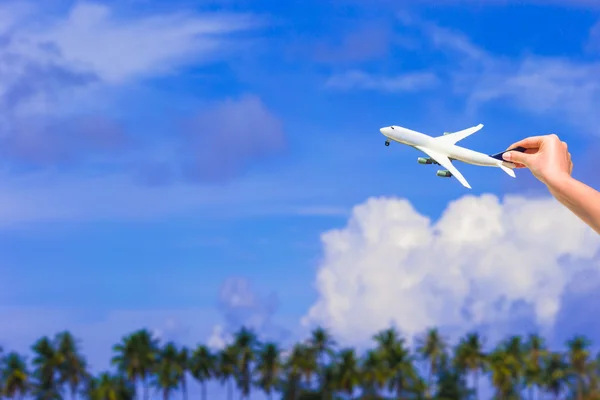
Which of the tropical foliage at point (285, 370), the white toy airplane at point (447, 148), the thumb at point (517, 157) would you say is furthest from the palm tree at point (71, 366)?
the thumb at point (517, 157)

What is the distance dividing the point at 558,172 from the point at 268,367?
16104 centimetres

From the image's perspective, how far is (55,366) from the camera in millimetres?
159875

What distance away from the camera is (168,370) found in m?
167

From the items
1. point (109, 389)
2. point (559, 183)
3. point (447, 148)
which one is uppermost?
point (109, 389)

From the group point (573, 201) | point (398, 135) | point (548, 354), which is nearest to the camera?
point (573, 201)

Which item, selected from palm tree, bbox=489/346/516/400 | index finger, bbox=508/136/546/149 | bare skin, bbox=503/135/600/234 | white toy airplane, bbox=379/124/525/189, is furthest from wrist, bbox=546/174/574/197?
palm tree, bbox=489/346/516/400

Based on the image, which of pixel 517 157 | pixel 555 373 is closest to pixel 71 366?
pixel 555 373

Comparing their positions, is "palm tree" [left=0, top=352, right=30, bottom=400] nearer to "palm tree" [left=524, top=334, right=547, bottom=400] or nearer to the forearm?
"palm tree" [left=524, top=334, right=547, bottom=400]

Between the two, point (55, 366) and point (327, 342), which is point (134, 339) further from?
point (327, 342)

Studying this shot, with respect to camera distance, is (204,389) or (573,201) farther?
(204,389)

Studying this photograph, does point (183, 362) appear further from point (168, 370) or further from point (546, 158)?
point (546, 158)

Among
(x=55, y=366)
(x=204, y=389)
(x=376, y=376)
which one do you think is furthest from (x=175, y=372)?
(x=376, y=376)

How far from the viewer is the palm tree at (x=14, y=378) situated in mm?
156000

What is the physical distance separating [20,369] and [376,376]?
5196 cm
